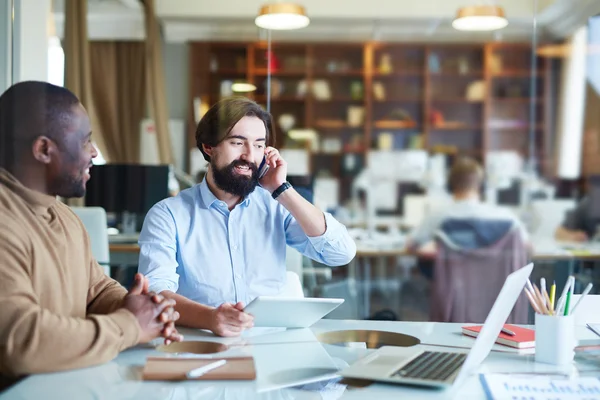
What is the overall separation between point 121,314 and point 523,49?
6125mm

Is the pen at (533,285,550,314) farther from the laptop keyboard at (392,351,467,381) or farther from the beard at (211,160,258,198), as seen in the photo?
the beard at (211,160,258,198)

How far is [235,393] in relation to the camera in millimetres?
1198

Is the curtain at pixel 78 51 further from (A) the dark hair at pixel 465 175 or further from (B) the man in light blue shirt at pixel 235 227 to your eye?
(A) the dark hair at pixel 465 175

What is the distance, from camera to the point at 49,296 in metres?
1.39

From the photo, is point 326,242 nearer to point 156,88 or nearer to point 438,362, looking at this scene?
point 438,362

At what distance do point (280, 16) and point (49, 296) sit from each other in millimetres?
3962

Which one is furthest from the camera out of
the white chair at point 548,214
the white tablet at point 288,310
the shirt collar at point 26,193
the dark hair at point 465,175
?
the white chair at point 548,214

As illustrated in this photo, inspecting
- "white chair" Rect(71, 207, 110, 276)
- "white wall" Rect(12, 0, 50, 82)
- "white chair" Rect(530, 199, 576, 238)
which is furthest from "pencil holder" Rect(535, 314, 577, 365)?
"white chair" Rect(530, 199, 576, 238)

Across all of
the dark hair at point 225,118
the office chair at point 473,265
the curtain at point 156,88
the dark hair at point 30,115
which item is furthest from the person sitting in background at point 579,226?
the dark hair at point 30,115

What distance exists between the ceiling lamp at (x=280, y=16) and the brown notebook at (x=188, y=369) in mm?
3701

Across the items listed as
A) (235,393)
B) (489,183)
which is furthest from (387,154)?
(235,393)

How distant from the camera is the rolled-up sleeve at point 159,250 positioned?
190 centimetres

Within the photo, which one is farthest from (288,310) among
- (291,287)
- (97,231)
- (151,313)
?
(97,231)

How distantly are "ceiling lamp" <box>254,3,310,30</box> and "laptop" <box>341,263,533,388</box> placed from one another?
368 centimetres
